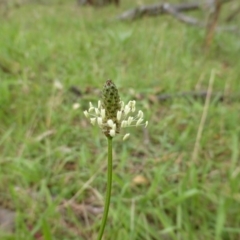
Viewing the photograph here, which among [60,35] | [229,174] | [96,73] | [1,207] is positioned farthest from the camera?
[60,35]

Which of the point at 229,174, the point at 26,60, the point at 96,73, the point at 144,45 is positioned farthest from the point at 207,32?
the point at 229,174

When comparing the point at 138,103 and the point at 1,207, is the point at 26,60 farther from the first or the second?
the point at 1,207

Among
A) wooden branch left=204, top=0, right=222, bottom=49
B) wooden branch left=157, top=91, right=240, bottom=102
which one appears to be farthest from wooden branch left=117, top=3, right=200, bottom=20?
wooden branch left=157, top=91, right=240, bottom=102

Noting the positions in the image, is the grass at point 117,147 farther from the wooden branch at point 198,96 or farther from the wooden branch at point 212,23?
the wooden branch at point 212,23

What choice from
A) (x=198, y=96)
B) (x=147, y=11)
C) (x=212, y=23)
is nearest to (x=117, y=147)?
(x=198, y=96)

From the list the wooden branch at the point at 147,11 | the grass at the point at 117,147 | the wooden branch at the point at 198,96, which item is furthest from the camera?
the wooden branch at the point at 147,11

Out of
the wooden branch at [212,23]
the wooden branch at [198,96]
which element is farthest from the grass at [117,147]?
the wooden branch at [212,23]

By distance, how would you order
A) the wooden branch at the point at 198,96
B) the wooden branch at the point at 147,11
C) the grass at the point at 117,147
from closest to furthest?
the grass at the point at 117,147, the wooden branch at the point at 198,96, the wooden branch at the point at 147,11

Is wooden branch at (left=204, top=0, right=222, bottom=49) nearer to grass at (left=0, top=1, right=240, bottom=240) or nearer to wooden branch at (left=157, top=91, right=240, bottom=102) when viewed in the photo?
grass at (left=0, top=1, right=240, bottom=240)
